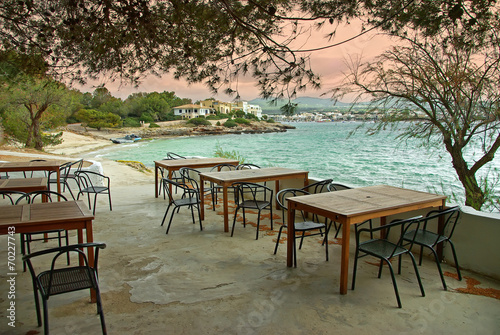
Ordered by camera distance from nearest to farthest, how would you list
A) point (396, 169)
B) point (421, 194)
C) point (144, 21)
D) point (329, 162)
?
point (421, 194), point (144, 21), point (396, 169), point (329, 162)

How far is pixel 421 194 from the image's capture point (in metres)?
3.23

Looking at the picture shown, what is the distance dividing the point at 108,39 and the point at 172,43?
25.7 inches

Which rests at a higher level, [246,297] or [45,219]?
[45,219]

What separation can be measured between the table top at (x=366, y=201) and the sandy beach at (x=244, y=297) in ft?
2.01

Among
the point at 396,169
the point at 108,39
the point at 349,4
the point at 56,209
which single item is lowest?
the point at 396,169

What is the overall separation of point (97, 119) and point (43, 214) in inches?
1919

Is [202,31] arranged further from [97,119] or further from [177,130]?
[177,130]

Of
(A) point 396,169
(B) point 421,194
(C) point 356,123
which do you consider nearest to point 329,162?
Answer: (A) point 396,169

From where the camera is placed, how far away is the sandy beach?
2182 millimetres

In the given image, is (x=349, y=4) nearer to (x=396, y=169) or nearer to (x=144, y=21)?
(x=144, y=21)

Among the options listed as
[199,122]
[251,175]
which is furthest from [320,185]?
[199,122]

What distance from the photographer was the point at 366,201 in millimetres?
2969

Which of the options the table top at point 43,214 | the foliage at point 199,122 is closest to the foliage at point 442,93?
the table top at point 43,214

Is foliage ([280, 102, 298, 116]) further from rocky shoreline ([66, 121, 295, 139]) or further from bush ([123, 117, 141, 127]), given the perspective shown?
bush ([123, 117, 141, 127])
